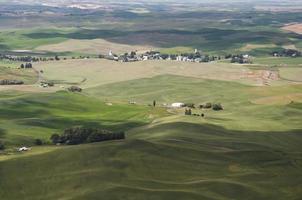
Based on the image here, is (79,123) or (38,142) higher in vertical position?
(38,142)

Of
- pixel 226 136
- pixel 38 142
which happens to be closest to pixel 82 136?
pixel 38 142

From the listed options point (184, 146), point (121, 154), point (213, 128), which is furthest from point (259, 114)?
point (121, 154)

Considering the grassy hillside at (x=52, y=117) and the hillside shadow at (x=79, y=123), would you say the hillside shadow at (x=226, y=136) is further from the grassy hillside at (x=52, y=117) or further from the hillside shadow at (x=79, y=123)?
the grassy hillside at (x=52, y=117)

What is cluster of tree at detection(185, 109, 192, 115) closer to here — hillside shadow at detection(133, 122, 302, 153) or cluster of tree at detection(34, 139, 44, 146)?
hillside shadow at detection(133, 122, 302, 153)

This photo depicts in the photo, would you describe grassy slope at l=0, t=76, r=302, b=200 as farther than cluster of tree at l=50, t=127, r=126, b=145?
No

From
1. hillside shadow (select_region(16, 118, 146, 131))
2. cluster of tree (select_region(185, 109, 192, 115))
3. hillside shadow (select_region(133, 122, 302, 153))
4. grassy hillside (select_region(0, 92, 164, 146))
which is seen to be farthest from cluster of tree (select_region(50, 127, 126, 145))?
cluster of tree (select_region(185, 109, 192, 115))

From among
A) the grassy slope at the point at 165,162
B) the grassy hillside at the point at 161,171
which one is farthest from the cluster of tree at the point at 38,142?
the grassy hillside at the point at 161,171

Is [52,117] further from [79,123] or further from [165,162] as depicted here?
[165,162]

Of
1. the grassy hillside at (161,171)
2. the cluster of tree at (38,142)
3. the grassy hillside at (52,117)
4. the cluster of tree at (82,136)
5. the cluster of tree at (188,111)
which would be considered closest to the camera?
the grassy hillside at (161,171)
